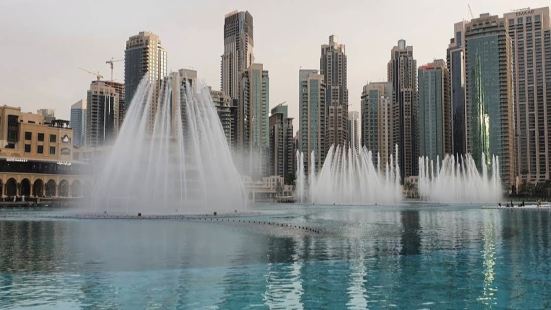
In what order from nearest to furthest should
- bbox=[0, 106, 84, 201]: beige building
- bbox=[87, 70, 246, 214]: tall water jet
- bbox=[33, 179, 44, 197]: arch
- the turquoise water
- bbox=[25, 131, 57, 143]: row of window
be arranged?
the turquoise water < bbox=[87, 70, 246, 214]: tall water jet < bbox=[0, 106, 84, 201]: beige building < bbox=[33, 179, 44, 197]: arch < bbox=[25, 131, 57, 143]: row of window

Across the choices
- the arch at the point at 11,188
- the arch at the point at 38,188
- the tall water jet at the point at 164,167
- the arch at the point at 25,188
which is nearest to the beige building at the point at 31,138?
the arch at the point at 25,188

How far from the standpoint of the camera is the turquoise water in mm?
19422

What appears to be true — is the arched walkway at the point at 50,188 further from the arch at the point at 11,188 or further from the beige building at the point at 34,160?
the arch at the point at 11,188

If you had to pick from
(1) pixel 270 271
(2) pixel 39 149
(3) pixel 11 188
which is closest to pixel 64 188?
(2) pixel 39 149

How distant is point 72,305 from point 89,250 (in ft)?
46.6

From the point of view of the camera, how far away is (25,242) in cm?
3644

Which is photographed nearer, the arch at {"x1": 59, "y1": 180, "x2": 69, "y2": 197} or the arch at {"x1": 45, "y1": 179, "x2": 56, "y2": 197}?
the arch at {"x1": 45, "y1": 179, "x2": 56, "y2": 197}

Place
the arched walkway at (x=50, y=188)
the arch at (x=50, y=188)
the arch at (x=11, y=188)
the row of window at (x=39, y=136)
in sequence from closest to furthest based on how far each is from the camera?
the arch at (x=11, y=188) < the arch at (x=50, y=188) < the arched walkway at (x=50, y=188) < the row of window at (x=39, y=136)

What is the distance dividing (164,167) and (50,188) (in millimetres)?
78695

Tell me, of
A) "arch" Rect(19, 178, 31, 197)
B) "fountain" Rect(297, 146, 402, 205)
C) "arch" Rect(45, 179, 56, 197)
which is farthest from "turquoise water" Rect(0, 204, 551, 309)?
"fountain" Rect(297, 146, 402, 205)

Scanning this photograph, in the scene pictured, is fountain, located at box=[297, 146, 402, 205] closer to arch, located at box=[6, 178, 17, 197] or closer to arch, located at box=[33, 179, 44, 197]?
arch, located at box=[33, 179, 44, 197]

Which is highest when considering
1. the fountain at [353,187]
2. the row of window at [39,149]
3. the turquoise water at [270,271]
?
the row of window at [39,149]

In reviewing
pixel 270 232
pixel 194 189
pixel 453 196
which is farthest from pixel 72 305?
pixel 453 196

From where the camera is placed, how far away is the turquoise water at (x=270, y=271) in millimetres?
19422
